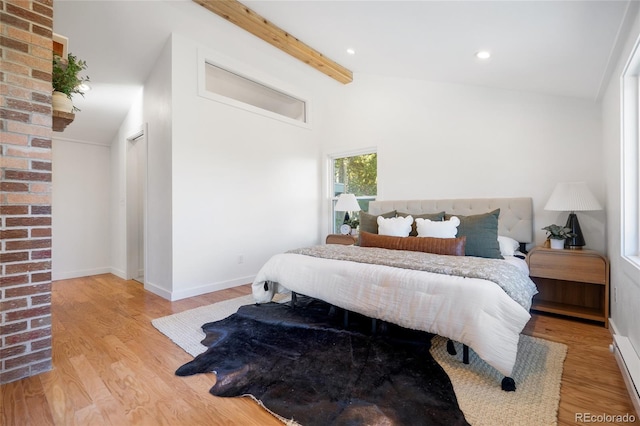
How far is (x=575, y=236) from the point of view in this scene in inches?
108

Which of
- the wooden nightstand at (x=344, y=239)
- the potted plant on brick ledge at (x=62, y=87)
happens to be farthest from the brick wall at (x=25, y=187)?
the wooden nightstand at (x=344, y=239)

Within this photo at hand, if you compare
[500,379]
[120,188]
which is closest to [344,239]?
[500,379]

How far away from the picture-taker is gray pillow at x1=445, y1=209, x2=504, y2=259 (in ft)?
8.78

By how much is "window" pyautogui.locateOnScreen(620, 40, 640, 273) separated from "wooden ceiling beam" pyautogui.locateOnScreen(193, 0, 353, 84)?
3.13 m

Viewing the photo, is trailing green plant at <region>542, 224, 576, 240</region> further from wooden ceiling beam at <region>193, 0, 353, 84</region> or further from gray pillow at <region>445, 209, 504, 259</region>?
wooden ceiling beam at <region>193, 0, 353, 84</region>

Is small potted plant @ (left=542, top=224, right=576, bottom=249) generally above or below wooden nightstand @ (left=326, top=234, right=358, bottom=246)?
above

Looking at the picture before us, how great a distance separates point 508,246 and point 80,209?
19.1 ft

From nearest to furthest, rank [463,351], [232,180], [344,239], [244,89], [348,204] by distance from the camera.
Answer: [463,351] < [232,180] < [244,89] < [344,239] < [348,204]

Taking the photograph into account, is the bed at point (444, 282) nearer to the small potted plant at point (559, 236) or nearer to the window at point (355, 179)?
the small potted plant at point (559, 236)

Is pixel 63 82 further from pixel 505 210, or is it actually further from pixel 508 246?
pixel 505 210

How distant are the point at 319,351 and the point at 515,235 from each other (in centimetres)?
255

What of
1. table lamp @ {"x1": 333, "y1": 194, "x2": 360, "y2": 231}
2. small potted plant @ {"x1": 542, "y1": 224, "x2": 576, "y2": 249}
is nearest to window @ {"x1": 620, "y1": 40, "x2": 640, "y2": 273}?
small potted plant @ {"x1": 542, "y1": 224, "x2": 576, "y2": 249}

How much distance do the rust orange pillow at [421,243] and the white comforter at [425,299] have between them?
30.3 inches

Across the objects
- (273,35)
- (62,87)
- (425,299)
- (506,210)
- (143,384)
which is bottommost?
(143,384)
